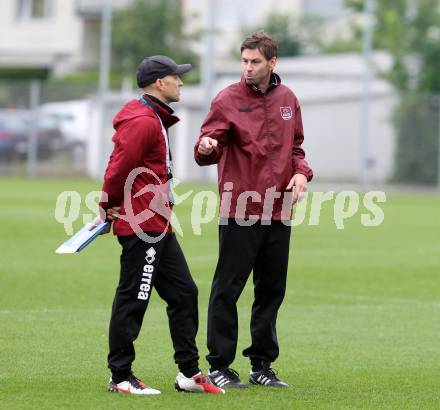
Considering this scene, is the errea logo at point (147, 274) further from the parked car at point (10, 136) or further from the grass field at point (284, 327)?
the parked car at point (10, 136)

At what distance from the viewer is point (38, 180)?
41.3 metres

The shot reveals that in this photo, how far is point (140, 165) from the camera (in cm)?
811

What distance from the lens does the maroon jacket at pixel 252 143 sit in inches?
334

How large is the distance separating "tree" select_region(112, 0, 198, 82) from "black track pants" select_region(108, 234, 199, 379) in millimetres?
48387

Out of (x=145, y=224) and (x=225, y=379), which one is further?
(x=225, y=379)

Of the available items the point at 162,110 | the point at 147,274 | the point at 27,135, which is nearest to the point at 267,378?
the point at 147,274

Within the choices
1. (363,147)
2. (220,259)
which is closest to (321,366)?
(220,259)

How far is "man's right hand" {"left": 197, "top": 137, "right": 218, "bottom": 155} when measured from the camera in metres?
8.27

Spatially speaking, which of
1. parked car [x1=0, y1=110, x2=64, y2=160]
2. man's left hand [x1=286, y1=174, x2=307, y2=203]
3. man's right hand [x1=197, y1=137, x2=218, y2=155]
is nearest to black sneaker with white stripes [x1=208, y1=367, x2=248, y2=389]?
man's left hand [x1=286, y1=174, x2=307, y2=203]

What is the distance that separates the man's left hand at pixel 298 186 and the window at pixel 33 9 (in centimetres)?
5810

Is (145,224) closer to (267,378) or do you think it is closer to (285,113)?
(285,113)

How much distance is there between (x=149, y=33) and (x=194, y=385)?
49.0 metres

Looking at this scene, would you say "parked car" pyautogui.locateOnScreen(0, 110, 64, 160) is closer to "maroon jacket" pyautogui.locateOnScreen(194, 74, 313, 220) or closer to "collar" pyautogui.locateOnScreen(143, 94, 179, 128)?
"maroon jacket" pyautogui.locateOnScreen(194, 74, 313, 220)

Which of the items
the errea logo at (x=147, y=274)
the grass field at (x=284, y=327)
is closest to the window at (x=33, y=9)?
the grass field at (x=284, y=327)
